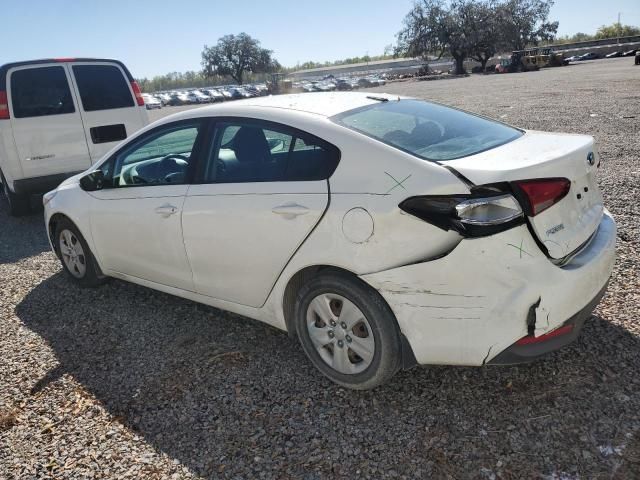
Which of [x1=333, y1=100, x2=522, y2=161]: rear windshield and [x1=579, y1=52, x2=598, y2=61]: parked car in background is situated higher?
[x1=579, y1=52, x2=598, y2=61]: parked car in background

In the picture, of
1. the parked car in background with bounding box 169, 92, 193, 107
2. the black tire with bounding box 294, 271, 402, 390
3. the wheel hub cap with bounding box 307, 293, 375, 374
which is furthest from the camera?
the parked car in background with bounding box 169, 92, 193, 107

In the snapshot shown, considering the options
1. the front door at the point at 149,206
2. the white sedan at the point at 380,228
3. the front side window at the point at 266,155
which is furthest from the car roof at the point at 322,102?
the front door at the point at 149,206

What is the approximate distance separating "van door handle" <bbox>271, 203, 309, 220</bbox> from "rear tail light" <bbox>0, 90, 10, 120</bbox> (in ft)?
17.8

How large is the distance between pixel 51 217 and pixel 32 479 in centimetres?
280

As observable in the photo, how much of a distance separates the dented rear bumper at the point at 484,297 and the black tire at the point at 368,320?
0.08 m

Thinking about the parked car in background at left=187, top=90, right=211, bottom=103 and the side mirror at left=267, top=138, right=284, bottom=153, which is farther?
the parked car in background at left=187, top=90, right=211, bottom=103

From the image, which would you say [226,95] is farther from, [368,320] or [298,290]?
[368,320]

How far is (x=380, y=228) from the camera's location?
2.58 metres

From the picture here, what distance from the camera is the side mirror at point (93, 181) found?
165 inches

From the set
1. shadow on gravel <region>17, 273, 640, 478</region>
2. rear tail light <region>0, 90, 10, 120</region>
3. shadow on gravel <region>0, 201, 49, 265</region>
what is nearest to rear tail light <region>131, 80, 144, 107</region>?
rear tail light <region>0, 90, 10, 120</region>

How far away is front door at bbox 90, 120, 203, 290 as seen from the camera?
11.8ft

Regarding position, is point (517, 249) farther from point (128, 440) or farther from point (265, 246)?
point (128, 440)

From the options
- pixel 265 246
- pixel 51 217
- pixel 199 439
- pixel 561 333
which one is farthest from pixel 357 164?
pixel 51 217

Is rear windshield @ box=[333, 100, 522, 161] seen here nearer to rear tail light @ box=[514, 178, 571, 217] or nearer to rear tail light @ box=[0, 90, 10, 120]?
rear tail light @ box=[514, 178, 571, 217]
